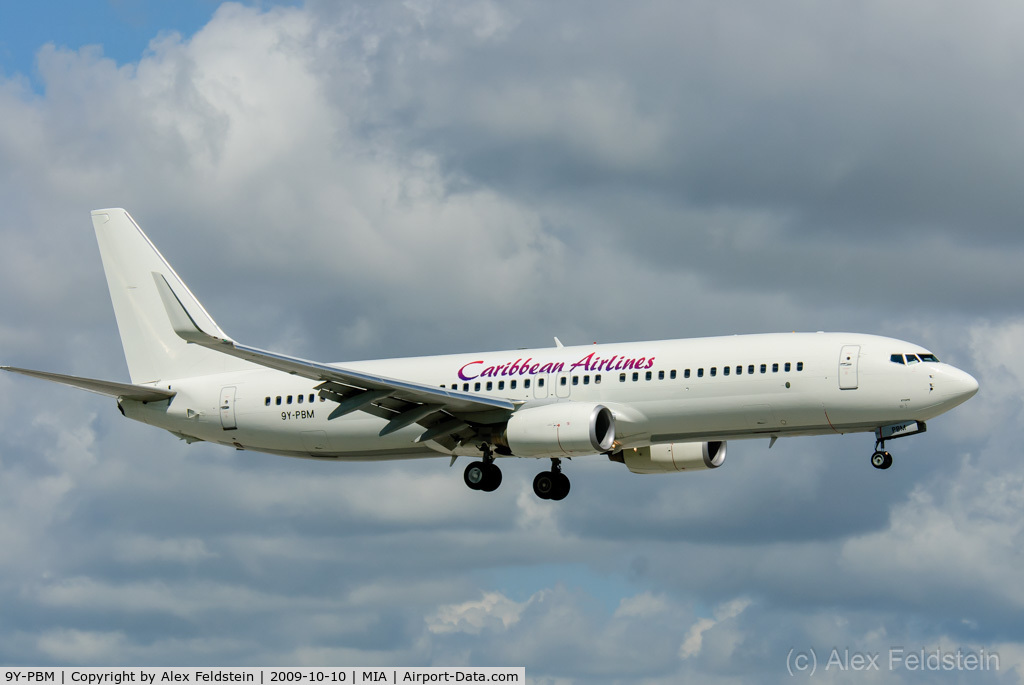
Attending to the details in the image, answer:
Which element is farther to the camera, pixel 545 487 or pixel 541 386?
pixel 545 487

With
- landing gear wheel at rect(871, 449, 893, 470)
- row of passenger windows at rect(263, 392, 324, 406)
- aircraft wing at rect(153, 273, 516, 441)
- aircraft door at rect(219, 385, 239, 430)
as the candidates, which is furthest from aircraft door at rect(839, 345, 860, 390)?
aircraft door at rect(219, 385, 239, 430)

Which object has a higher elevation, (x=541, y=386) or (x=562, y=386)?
(x=541, y=386)

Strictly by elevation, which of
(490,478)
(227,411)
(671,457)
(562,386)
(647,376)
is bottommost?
(490,478)

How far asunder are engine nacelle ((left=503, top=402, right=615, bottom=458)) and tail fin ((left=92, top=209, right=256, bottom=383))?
1542cm

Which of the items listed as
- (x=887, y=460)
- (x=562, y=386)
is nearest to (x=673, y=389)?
(x=562, y=386)

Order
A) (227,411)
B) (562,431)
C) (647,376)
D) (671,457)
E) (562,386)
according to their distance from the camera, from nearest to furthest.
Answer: (562,431) < (647,376) < (562,386) < (227,411) < (671,457)

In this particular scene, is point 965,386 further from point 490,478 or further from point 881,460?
point 490,478

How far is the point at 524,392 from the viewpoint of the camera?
185 ft

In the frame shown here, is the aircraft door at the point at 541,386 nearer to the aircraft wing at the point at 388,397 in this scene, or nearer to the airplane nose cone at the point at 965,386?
the aircraft wing at the point at 388,397

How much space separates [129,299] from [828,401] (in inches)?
1329

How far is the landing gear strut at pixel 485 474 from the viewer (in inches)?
2271

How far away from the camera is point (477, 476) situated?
189 ft

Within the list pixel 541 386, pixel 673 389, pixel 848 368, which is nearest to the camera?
pixel 848 368

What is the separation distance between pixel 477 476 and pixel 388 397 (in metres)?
5.70
